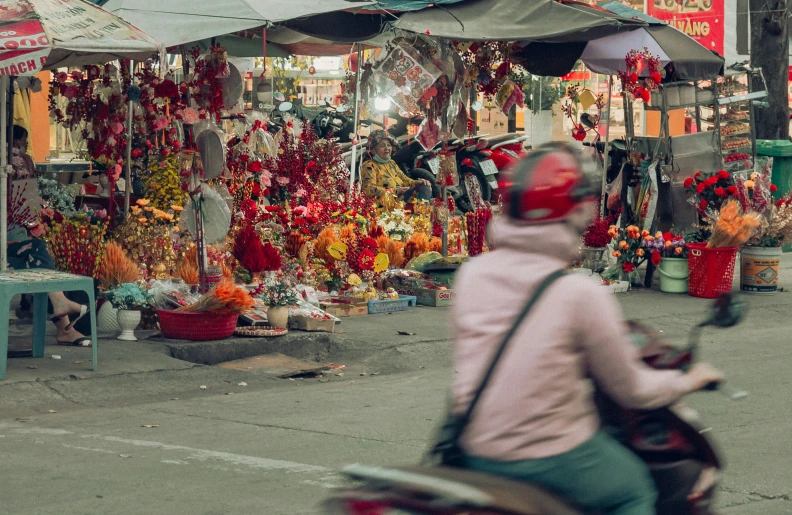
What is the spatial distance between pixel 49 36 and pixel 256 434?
312 centimetres

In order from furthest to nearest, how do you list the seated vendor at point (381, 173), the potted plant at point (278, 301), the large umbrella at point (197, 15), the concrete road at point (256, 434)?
the seated vendor at point (381, 173), the large umbrella at point (197, 15), the potted plant at point (278, 301), the concrete road at point (256, 434)

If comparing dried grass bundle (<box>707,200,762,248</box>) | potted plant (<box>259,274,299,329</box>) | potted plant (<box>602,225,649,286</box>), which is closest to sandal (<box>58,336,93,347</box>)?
potted plant (<box>259,274,299,329</box>)

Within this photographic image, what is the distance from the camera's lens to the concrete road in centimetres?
544

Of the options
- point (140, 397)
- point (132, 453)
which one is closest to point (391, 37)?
point (140, 397)

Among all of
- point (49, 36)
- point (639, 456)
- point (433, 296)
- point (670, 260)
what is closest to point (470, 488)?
point (639, 456)

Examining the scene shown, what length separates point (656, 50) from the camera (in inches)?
506

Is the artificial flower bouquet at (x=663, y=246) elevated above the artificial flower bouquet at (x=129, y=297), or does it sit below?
above

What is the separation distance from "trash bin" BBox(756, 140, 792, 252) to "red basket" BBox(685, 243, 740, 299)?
4202mm

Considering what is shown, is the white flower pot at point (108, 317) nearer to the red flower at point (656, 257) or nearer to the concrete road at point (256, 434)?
the concrete road at point (256, 434)

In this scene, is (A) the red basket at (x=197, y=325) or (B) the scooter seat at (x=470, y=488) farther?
(A) the red basket at (x=197, y=325)

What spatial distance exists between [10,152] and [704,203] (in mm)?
7077

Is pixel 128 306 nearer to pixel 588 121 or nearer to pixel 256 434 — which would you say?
pixel 256 434

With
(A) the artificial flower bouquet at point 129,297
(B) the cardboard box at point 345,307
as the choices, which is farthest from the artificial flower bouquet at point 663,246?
(A) the artificial flower bouquet at point 129,297

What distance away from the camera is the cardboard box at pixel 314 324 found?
1020 cm
